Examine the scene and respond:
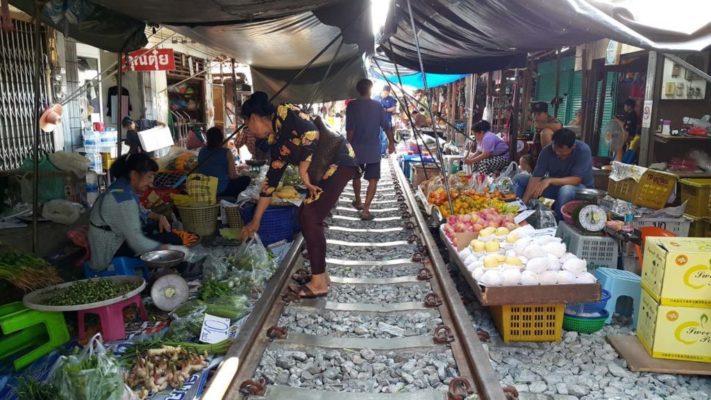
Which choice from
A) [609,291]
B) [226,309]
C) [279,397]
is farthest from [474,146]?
[279,397]

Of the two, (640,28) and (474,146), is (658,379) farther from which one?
(474,146)

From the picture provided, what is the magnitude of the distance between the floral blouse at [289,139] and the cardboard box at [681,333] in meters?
2.82

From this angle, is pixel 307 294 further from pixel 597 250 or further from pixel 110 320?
pixel 597 250

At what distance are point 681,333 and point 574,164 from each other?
133 inches

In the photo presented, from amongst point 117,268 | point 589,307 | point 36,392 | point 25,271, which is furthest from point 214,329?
point 589,307

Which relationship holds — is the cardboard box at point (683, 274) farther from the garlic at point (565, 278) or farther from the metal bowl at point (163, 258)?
the metal bowl at point (163, 258)

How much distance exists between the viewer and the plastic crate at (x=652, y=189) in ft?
19.5

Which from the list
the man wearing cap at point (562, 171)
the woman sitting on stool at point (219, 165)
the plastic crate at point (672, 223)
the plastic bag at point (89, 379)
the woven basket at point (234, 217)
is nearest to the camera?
the plastic bag at point (89, 379)

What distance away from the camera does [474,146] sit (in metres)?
12.2

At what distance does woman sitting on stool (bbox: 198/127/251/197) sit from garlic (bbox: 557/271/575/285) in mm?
5156

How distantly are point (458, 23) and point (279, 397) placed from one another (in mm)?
4922

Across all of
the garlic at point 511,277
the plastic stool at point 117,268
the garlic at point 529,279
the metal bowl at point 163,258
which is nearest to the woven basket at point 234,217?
the plastic stool at point 117,268

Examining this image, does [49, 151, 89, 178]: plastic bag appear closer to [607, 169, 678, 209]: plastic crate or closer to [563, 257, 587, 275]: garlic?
[563, 257, 587, 275]: garlic

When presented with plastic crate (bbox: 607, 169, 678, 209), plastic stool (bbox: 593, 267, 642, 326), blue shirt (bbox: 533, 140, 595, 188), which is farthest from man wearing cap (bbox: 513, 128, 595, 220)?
plastic stool (bbox: 593, 267, 642, 326)
